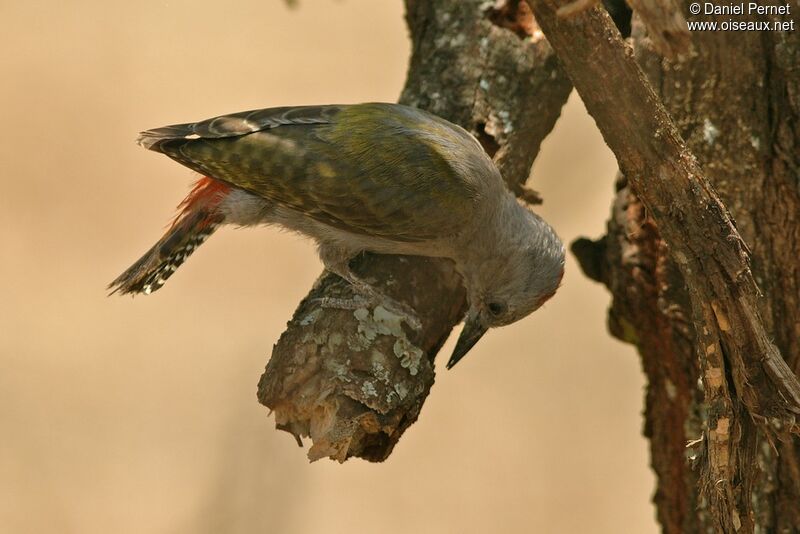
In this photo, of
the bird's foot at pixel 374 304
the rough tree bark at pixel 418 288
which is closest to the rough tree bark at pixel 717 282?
the rough tree bark at pixel 418 288

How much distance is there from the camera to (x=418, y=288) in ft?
12.8

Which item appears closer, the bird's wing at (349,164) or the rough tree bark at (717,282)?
the rough tree bark at (717,282)

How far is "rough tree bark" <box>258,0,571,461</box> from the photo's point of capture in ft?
10.4

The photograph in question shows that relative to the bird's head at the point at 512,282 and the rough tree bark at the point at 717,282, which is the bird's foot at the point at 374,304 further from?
the rough tree bark at the point at 717,282

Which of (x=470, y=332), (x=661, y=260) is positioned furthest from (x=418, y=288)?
(x=661, y=260)

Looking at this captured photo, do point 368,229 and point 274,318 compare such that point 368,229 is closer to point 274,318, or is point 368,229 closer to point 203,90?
point 274,318

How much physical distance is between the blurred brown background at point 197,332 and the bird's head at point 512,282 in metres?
0.90

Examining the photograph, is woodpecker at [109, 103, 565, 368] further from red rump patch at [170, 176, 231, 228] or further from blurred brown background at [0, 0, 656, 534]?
blurred brown background at [0, 0, 656, 534]

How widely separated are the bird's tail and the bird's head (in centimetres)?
112

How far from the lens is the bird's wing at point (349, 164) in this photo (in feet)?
12.8

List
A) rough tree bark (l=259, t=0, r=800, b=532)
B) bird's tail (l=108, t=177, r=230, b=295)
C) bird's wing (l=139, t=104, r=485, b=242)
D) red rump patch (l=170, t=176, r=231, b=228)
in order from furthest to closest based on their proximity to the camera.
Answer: red rump patch (l=170, t=176, r=231, b=228) → bird's tail (l=108, t=177, r=230, b=295) → bird's wing (l=139, t=104, r=485, b=242) → rough tree bark (l=259, t=0, r=800, b=532)

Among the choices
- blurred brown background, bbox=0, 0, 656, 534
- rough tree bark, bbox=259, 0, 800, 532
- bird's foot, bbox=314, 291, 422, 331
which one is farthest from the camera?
blurred brown background, bbox=0, 0, 656, 534

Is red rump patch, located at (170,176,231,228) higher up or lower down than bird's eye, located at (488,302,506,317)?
lower down

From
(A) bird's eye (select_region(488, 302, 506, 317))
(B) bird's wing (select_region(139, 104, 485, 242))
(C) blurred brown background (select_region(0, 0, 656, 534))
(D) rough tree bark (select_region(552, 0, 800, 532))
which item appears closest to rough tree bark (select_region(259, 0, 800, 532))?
(D) rough tree bark (select_region(552, 0, 800, 532))
